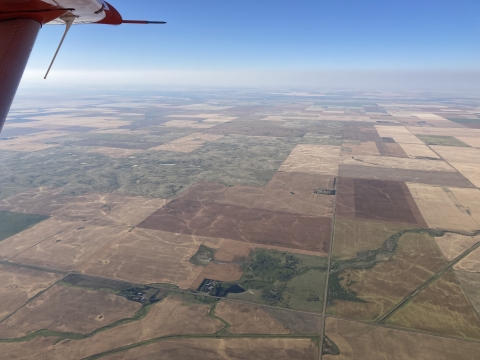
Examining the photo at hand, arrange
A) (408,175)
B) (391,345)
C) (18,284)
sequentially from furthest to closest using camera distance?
(408,175), (18,284), (391,345)

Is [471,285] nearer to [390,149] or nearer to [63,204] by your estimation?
[63,204]

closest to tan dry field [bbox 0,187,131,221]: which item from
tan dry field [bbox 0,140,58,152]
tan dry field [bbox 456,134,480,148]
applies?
tan dry field [bbox 0,140,58,152]

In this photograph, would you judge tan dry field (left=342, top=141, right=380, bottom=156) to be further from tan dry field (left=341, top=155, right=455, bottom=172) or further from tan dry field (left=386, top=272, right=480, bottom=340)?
tan dry field (left=386, top=272, right=480, bottom=340)

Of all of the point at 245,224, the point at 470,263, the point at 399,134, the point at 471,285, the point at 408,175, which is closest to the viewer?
the point at 471,285

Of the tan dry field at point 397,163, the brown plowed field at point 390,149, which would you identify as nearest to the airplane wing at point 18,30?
the tan dry field at point 397,163

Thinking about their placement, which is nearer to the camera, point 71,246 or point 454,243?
point 454,243

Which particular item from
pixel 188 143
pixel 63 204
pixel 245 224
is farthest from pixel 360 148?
pixel 63 204
